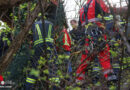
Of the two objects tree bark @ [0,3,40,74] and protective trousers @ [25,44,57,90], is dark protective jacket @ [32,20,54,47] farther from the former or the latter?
tree bark @ [0,3,40,74]

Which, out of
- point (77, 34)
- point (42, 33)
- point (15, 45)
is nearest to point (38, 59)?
point (42, 33)

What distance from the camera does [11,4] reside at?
166 centimetres

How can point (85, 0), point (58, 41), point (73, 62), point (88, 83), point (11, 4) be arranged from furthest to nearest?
point (85, 0), point (58, 41), point (73, 62), point (88, 83), point (11, 4)

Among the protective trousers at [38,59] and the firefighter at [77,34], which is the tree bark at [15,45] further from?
the firefighter at [77,34]

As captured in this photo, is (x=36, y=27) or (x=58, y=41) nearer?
(x=36, y=27)

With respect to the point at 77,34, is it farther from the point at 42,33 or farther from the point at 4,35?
the point at 4,35

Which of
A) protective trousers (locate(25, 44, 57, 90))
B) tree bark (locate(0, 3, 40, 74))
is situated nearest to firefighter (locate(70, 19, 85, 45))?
protective trousers (locate(25, 44, 57, 90))

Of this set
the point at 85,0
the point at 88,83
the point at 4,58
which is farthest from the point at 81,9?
the point at 4,58

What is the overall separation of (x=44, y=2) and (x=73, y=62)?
1093 mm

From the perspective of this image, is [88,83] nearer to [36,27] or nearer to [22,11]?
[36,27]

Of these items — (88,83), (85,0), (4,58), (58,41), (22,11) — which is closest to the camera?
(4,58)

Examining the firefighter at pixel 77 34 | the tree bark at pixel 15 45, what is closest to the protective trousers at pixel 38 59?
the tree bark at pixel 15 45

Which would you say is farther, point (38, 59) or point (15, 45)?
point (38, 59)

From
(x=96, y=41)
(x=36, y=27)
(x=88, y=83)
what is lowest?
(x=88, y=83)
